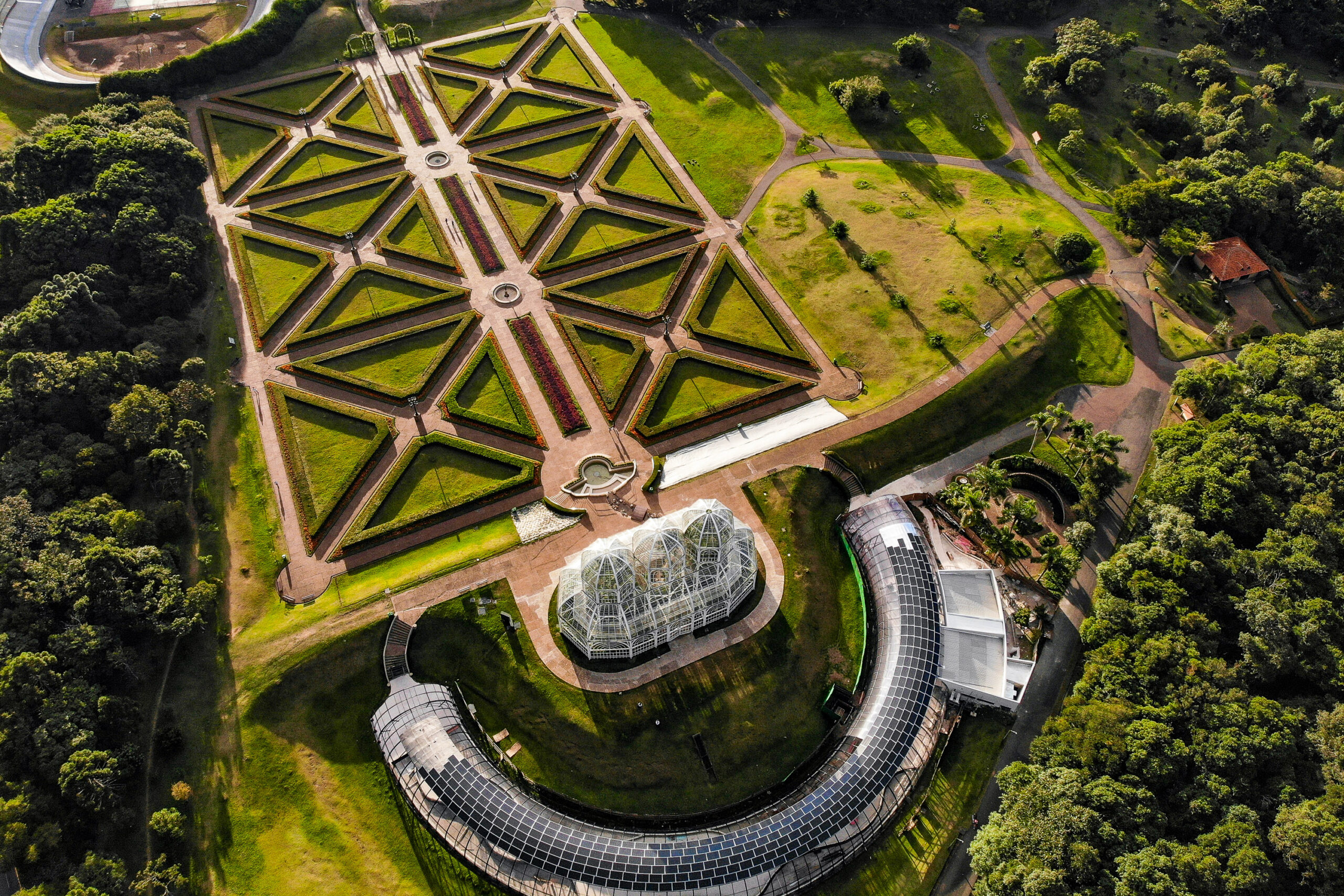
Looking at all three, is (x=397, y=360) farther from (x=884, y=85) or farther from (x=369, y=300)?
(x=884, y=85)

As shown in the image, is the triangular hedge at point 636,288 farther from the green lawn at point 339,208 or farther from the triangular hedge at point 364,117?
the triangular hedge at point 364,117

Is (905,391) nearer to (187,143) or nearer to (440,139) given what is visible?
(440,139)

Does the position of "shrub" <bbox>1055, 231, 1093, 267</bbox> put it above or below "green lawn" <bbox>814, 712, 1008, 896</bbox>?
above

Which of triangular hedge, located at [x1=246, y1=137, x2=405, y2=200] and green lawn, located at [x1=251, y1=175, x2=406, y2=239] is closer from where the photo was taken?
green lawn, located at [x1=251, y1=175, x2=406, y2=239]

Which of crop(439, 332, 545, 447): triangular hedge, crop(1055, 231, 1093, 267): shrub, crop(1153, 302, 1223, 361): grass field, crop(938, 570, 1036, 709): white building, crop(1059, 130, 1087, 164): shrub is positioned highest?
crop(1059, 130, 1087, 164): shrub

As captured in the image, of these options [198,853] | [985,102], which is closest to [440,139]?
[985,102]

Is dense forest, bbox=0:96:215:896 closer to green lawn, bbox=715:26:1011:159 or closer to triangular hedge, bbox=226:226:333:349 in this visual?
triangular hedge, bbox=226:226:333:349

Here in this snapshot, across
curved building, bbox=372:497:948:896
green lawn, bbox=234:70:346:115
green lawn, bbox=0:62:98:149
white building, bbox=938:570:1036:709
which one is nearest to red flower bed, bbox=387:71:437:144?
green lawn, bbox=234:70:346:115
